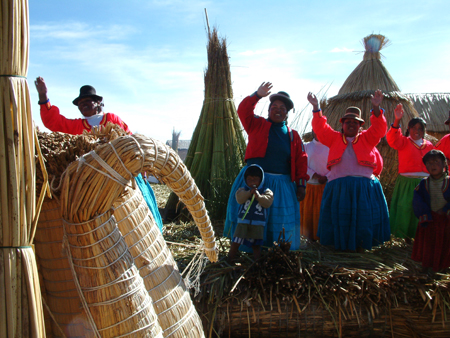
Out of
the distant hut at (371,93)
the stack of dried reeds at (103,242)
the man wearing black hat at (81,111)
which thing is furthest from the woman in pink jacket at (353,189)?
the stack of dried reeds at (103,242)

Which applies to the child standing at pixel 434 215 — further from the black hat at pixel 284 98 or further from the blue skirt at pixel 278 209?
the black hat at pixel 284 98

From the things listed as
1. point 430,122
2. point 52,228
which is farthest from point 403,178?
point 430,122

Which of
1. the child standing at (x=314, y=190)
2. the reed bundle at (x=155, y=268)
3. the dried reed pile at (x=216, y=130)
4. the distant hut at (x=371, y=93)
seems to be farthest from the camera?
the distant hut at (x=371, y=93)

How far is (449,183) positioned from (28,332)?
326cm

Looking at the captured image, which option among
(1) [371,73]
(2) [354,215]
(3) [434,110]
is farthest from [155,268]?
(3) [434,110]

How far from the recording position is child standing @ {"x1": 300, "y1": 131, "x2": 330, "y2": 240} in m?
4.59

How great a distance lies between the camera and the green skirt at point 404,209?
173 inches

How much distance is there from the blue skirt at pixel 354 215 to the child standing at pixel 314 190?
647 mm

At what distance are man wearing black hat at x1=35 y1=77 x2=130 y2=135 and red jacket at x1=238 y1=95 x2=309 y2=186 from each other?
1098 millimetres

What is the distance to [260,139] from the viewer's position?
11.0ft

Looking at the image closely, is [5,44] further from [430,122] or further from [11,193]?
[430,122]

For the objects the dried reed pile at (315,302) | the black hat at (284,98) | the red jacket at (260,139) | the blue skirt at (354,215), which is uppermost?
the black hat at (284,98)

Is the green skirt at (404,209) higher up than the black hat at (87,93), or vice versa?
the black hat at (87,93)

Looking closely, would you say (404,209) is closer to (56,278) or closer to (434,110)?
(56,278)
